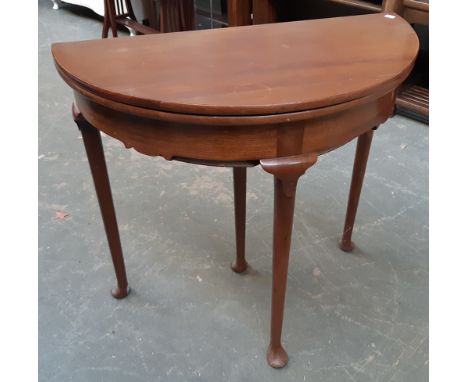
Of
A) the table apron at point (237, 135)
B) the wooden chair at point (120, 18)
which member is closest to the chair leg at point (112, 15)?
the wooden chair at point (120, 18)

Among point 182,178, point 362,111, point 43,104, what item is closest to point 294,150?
point 362,111

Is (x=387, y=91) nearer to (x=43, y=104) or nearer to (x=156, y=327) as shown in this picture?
(x=156, y=327)

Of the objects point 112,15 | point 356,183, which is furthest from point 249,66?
point 112,15

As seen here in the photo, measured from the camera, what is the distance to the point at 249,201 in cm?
160

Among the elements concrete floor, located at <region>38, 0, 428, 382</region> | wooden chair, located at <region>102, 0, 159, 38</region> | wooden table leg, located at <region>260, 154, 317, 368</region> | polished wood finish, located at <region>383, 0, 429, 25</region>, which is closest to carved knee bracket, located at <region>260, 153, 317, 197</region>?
wooden table leg, located at <region>260, 154, 317, 368</region>

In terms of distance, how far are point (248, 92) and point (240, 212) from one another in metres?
0.57

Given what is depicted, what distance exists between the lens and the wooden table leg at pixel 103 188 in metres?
0.96

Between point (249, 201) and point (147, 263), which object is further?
point (249, 201)

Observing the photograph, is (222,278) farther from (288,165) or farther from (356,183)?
(288,165)

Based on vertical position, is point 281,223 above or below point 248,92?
below

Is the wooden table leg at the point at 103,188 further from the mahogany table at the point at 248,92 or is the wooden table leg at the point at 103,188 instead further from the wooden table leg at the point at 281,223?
the wooden table leg at the point at 281,223

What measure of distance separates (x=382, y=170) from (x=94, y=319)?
1.17m

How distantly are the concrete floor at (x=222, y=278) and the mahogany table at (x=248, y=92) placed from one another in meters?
0.28

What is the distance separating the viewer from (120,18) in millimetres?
3113
